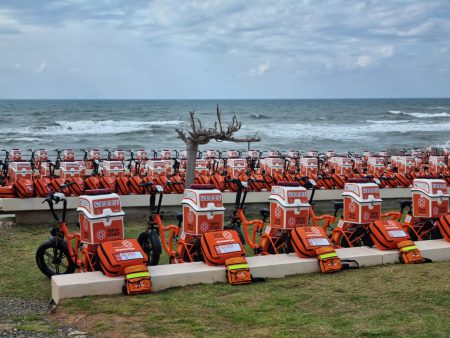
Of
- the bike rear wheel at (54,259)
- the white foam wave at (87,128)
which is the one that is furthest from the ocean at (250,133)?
the bike rear wheel at (54,259)

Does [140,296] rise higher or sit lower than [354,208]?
lower

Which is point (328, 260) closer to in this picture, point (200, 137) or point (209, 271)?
point (209, 271)

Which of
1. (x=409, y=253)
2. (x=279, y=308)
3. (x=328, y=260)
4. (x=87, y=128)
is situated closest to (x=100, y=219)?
(x=279, y=308)

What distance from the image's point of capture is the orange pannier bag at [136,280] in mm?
7270

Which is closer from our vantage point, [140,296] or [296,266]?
[140,296]

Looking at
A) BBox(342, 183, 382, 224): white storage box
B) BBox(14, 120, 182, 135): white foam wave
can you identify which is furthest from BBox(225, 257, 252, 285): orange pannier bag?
BBox(14, 120, 182, 135): white foam wave

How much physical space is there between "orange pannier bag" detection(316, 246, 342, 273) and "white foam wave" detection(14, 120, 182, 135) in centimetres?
4776

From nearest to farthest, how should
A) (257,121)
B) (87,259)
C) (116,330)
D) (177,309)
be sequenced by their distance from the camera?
(116,330)
(177,309)
(87,259)
(257,121)

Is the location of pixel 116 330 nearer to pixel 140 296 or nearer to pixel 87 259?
pixel 140 296

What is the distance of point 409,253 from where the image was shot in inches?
345

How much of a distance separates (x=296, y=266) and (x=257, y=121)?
2545 inches

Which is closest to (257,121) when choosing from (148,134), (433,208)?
(148,134)

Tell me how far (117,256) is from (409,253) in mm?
3928

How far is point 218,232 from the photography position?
829 centimetres
